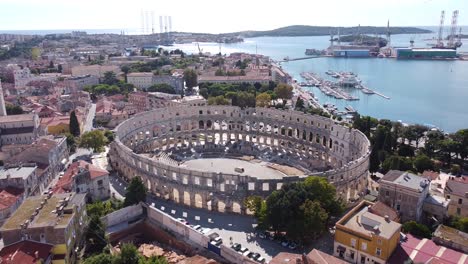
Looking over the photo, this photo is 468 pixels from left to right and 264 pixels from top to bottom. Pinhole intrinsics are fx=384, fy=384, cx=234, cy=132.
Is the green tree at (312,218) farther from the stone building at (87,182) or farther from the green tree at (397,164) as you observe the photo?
the stone building at (87,182)

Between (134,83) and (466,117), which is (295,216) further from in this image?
(134,83)

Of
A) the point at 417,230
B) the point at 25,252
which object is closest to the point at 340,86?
the point at 417,230

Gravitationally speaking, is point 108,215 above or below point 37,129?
below

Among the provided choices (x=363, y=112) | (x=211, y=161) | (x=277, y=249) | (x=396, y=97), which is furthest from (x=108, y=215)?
(x=396, y=97)

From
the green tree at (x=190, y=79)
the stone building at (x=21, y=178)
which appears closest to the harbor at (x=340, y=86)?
the green tree at (x=190, y=79)

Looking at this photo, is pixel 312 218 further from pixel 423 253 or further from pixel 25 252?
pixel 25 252
